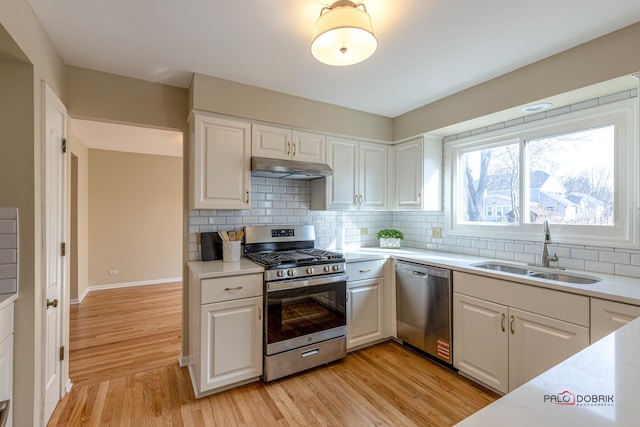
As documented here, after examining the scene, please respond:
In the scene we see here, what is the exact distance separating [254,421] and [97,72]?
274 centimetres

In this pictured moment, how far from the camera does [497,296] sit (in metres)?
2.12

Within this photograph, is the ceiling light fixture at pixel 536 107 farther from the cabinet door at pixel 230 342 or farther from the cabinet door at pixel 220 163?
the cabinet door at pixel 230 342

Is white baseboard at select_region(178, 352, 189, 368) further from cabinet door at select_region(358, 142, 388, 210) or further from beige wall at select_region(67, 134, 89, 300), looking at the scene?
beige wall at select_region(67, 134, 89, 300)

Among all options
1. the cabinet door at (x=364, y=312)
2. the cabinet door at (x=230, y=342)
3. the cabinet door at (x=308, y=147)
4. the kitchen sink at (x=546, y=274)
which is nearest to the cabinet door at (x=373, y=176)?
the cabinet door at (x=308, y=147)

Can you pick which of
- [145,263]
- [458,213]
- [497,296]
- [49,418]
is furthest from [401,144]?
[145,263]

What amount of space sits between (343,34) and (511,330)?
211 cm

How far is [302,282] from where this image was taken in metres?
2.39

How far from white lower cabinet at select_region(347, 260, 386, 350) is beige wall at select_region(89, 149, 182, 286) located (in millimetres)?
4127

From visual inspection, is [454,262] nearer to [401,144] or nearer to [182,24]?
[401,144]

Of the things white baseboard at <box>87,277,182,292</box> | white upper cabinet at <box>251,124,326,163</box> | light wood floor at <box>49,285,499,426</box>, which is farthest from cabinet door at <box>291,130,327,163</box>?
white baseboard at <box>87,277,182,292</box>

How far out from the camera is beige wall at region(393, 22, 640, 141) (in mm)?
1783

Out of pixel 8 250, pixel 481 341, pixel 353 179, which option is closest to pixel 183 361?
pixel 8 250

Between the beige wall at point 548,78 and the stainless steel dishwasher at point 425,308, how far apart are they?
1.40 m

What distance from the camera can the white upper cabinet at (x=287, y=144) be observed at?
2658 mm
